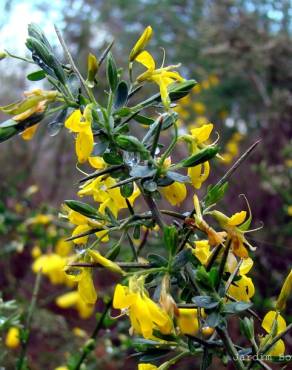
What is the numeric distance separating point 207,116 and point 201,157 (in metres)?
5.74

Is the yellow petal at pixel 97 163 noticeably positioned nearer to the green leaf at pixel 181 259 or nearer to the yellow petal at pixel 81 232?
the yellow petal at pixel 81 232

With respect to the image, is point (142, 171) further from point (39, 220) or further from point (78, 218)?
point (39, 220)

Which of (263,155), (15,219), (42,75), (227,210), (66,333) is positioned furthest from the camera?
(263,155)

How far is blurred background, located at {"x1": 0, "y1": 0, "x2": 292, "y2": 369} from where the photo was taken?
2.90 metres

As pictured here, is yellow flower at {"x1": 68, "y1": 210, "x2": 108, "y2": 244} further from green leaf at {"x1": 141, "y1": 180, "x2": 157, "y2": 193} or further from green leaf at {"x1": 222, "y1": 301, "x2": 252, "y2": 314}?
green leaf at {"x1": 222, "y1": 301, "x2": 252, "y2": 314}

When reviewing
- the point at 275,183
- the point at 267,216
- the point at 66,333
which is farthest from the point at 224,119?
the point at 66,333

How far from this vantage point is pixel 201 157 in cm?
73

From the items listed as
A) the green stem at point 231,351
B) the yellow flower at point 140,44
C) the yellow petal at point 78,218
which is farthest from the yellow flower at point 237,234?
the yellow flower at point 140,44

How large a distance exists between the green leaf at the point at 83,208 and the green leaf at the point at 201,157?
0.15 meters

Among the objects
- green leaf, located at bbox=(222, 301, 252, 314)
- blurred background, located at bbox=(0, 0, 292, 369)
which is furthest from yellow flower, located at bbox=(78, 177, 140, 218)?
Result: blurred background, located at bbox=(0, 0, 292, 369)

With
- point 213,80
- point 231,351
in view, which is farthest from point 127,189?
point 213,80

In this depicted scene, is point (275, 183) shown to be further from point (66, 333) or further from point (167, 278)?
point (167, 278)

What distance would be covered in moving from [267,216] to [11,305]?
282 cm

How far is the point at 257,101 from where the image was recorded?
244 inches
